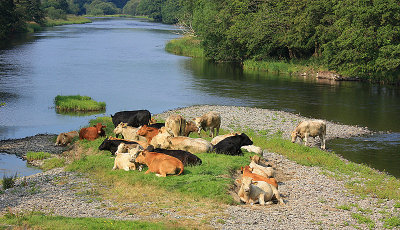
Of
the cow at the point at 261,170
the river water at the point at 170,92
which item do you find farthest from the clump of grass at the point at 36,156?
the cow at the point at 261,170

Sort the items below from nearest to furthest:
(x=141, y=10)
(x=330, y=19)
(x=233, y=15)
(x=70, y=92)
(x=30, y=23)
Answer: (x=70, y=92) → (x=330, y=19) → (x=233, y=15) → (x=30, y=23) → (x=141, y=10)

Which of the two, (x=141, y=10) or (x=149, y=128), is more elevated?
(x=141, y=10)

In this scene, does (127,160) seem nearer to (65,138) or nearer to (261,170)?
(261,170)

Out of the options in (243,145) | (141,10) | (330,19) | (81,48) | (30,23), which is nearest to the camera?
(243,145)

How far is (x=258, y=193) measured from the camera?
41.2 feet

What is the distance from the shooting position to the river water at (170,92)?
1090 inches

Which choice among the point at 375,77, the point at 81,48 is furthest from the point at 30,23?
the point at 375,77

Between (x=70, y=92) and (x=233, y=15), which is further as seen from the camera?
(x=233, y=15)

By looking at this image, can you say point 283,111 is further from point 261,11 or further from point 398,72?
point 261,11

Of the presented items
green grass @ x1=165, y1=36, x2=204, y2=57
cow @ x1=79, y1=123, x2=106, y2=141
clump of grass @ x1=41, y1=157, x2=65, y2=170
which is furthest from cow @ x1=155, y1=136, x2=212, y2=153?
green grass @ x1=165, y1=36, x2=204, y2=57

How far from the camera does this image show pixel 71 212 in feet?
38.7

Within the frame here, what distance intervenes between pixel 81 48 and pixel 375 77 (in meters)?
42.3

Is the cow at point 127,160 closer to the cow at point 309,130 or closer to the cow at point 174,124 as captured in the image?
the cow at point 174,124

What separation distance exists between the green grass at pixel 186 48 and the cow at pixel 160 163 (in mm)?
54672
